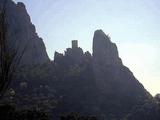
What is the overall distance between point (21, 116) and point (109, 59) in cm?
10788

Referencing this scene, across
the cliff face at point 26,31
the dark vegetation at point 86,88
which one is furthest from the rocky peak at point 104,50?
the cliff face at point 26,31

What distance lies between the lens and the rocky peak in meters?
156

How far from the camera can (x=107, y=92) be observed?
14038cm

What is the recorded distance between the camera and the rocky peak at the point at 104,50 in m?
156

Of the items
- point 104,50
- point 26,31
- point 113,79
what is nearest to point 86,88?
point 113,79

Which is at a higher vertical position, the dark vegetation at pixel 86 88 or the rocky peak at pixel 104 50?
the rocky peak at pixel 104 50

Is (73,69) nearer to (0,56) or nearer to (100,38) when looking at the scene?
(100,38)

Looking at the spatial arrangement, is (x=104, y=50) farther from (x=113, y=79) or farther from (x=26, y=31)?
(x=26, y=31)

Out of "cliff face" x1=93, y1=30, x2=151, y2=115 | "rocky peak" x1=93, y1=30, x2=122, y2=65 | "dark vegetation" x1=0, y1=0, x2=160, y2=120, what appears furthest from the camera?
"rocky peak" x1=93, y1=30, x2=122, y2=65

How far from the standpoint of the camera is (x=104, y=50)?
163125mm

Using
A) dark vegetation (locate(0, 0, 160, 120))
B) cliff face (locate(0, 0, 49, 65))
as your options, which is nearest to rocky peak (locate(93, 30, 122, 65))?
dark vegetation (locate(0, 0, 160, 120))

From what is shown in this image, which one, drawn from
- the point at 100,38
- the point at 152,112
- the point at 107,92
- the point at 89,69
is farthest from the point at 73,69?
the point at 152,112

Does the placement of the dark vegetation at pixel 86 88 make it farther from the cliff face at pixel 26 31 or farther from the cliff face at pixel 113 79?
the cliff face at pixel 26 31

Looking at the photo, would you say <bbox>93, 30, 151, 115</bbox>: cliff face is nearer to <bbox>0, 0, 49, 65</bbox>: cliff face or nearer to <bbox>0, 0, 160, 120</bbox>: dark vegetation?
<bbox>0, 0, 160, 120</bbox>: dark vegetation
